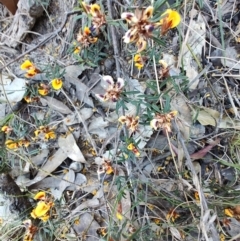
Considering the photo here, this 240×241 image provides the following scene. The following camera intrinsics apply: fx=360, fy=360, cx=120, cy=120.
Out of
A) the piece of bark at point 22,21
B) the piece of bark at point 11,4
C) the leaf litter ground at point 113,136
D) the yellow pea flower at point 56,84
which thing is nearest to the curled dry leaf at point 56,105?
the leaf litter ground at point 113,136

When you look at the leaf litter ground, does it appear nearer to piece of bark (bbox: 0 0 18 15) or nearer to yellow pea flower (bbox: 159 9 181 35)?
piece of bark (bbox: 0 0 18 15)

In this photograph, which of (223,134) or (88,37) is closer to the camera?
(88,37)

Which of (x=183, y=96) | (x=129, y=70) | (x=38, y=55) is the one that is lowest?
(x=183, y=96)

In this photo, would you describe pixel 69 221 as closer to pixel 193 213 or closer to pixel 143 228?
pixel 143 228

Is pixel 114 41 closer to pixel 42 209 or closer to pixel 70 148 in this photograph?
pixel 70 148

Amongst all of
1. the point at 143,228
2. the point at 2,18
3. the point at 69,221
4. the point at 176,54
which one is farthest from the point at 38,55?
the point at 143,228

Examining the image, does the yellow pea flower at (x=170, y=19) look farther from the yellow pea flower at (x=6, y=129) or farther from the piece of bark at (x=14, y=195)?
the piece of bark at (x=14, y=195)
